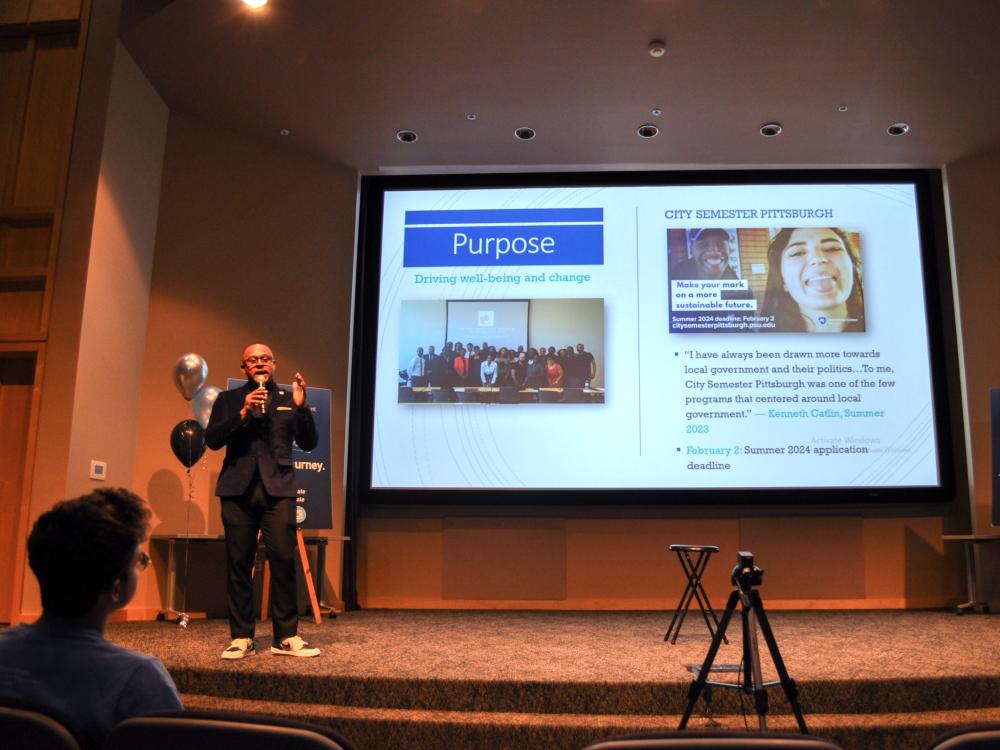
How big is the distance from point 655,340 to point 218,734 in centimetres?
576

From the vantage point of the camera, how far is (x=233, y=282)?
6484mm

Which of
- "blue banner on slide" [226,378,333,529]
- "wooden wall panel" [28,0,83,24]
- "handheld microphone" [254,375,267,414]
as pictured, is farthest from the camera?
"blue banner on slide" [226,378,333,529]

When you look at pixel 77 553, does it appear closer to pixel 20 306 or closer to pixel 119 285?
pixel 20 306

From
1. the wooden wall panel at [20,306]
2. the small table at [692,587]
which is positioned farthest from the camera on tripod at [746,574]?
the wooden wall panel at [20,306]

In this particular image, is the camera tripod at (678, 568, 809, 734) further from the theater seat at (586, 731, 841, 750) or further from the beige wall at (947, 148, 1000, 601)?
the beige wall at (947, 148, 1000, 601)

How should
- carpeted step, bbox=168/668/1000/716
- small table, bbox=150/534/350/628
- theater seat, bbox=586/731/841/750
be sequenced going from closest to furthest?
1. theater seat, bbox=586/731/841/750
2. carpeted step, bbox=168/668/1000/716
3. small table, bbox=150/534/350/628

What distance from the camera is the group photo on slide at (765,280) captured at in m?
6.62

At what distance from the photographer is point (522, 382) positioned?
662 cm

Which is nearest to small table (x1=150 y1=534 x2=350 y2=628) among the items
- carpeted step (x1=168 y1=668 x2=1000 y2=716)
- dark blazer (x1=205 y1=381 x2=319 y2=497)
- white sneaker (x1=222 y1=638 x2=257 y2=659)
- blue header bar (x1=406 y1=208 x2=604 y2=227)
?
white sneaker (x1=222 y1=638 x2=257 y2=659)

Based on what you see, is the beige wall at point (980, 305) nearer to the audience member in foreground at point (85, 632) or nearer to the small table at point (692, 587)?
the small table at point (692, 587)

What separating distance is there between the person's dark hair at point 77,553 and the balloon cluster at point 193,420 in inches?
165

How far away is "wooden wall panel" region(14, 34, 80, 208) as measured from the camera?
5586mm

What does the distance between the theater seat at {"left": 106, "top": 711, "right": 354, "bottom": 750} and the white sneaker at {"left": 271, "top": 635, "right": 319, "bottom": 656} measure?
3.06 m

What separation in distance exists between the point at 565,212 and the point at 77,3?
3.77 m
